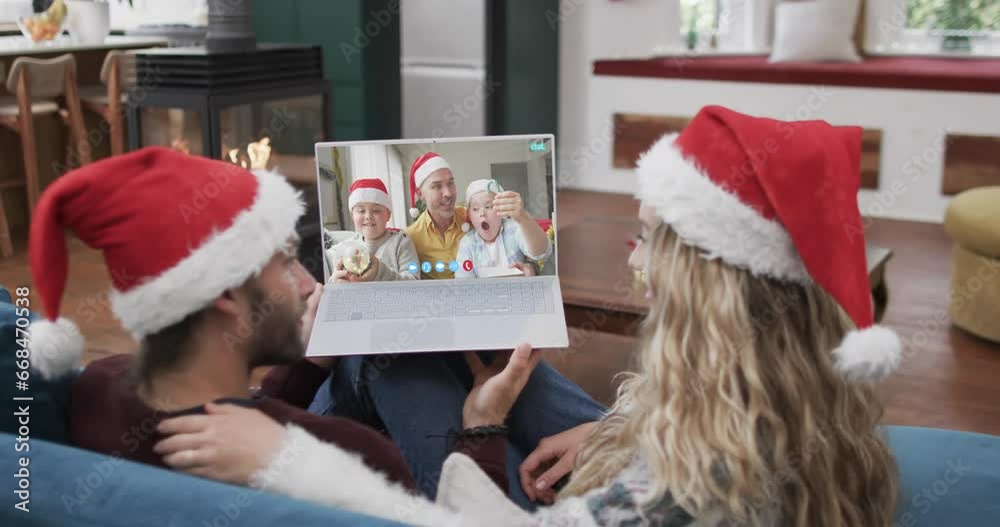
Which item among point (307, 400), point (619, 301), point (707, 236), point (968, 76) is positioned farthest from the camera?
point (968, 76)

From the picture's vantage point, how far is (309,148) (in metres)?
4.67

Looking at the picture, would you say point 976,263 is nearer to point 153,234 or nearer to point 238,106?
point 238,106

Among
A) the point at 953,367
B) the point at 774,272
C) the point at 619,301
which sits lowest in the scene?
the point at 953,367

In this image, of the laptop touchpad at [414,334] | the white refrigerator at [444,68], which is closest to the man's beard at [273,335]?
the laptop touchpad at [414,334]

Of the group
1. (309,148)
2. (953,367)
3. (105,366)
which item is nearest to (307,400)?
(105,366)

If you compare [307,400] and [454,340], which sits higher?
[454,340]

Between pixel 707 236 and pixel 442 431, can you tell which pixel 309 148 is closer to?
pixel 442 431

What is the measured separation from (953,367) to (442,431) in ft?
7.76

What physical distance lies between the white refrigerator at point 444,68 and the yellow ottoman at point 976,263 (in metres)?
2.90

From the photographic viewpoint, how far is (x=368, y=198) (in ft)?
5.86

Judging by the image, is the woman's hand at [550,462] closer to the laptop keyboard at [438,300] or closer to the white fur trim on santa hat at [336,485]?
the laptop keyboard at [438,300]

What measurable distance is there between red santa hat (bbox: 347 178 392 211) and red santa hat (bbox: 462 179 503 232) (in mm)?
122

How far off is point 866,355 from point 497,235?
0.75 meters

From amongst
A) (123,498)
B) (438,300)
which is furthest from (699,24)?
(123,498)
